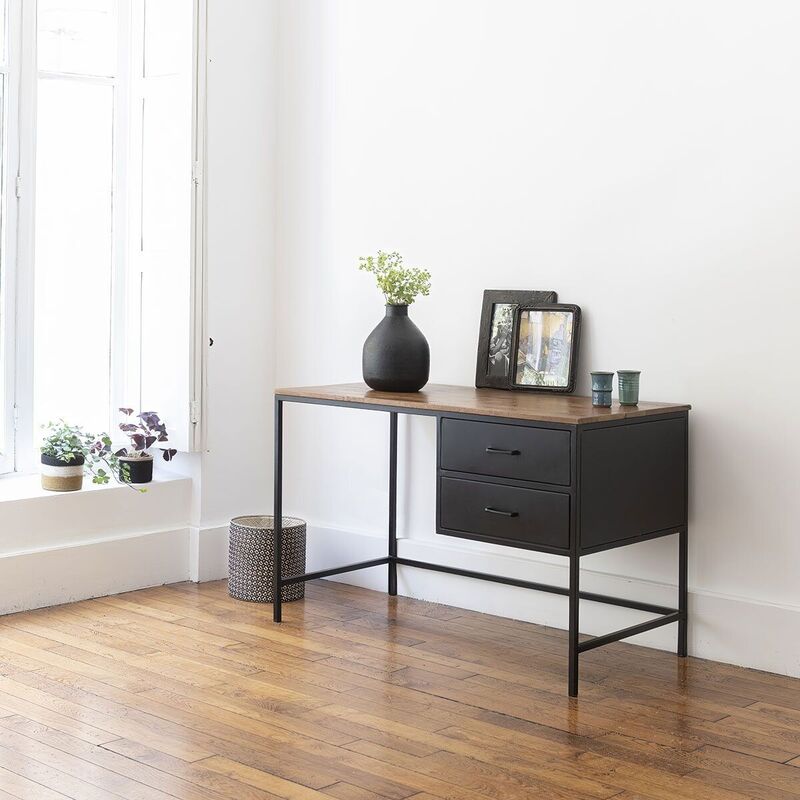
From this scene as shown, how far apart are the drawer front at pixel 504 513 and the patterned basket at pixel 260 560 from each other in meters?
0.93

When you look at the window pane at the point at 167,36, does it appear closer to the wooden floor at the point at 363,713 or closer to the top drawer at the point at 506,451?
the top drawer at the point at 506,451

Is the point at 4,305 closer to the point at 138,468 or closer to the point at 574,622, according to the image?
the point at 138,468

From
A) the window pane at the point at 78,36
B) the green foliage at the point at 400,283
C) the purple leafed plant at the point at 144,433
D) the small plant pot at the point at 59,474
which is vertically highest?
the window pane at the point at 78,36

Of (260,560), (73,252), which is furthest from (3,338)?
(260,560)

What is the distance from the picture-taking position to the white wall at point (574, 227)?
337 centimetres

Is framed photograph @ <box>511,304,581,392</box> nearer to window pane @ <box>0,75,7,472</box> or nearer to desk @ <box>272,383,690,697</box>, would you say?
desk @ <box>272,383,690,697</box>

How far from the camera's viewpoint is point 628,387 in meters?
3.39

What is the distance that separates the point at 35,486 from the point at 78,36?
1.69m

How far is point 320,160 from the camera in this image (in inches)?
176

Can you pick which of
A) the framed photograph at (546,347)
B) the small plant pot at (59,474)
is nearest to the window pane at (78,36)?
the small plant pot at (59,474)

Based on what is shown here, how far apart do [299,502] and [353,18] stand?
73.8 inches

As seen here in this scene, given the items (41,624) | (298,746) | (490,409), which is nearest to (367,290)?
(490,409)

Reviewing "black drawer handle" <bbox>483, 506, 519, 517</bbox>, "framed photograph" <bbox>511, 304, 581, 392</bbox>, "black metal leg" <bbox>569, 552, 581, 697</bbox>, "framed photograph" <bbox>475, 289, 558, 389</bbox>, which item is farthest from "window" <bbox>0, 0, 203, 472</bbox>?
"black metal leg" <bbox>569, 552, 581, 697</bbox>

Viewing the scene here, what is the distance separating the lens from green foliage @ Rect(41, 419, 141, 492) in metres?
4.14
